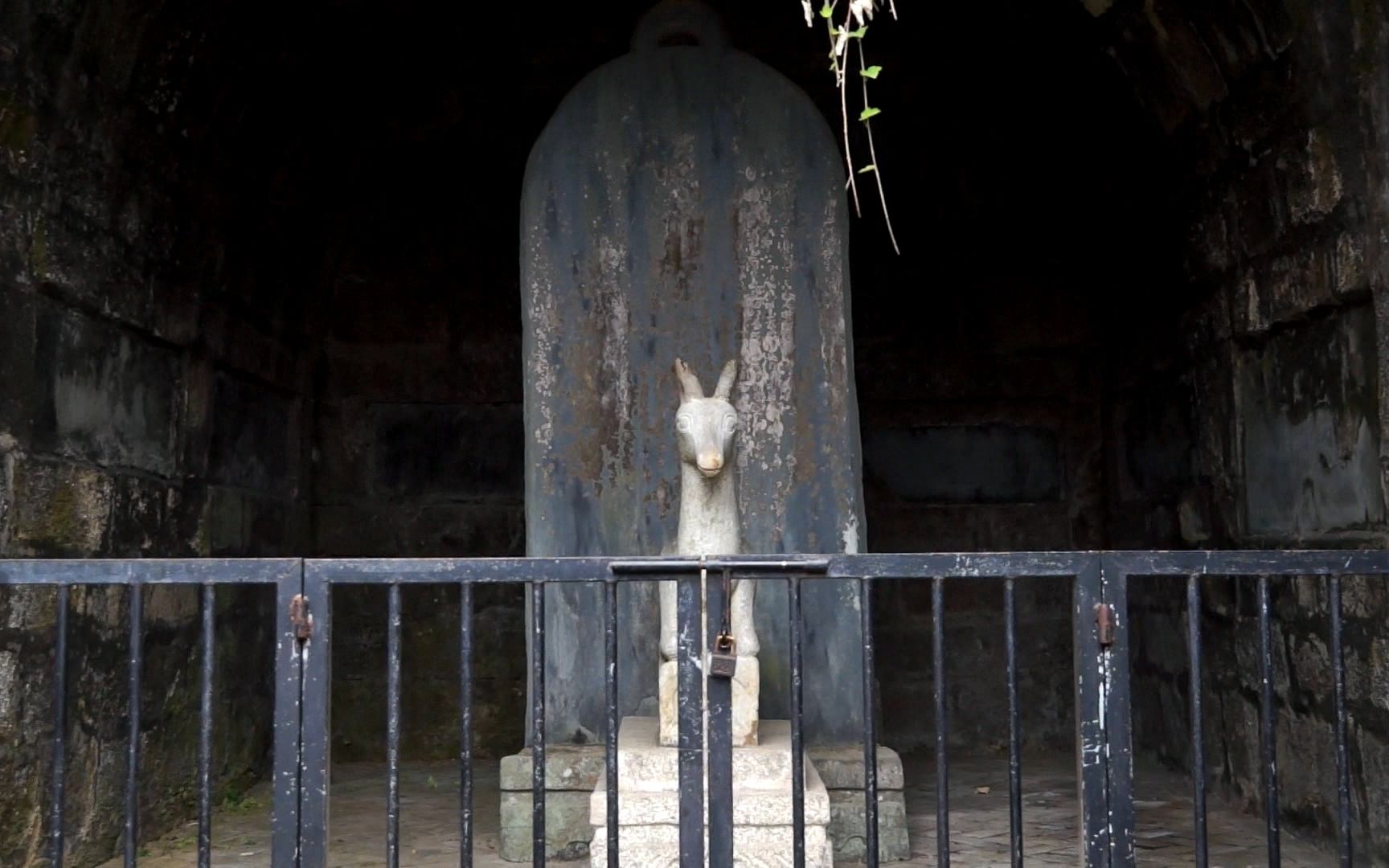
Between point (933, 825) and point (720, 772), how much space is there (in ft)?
6.91

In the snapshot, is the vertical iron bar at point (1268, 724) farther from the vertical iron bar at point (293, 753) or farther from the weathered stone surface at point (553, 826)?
the weathered stone surface at point (553, 826)

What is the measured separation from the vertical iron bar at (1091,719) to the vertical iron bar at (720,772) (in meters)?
0.72

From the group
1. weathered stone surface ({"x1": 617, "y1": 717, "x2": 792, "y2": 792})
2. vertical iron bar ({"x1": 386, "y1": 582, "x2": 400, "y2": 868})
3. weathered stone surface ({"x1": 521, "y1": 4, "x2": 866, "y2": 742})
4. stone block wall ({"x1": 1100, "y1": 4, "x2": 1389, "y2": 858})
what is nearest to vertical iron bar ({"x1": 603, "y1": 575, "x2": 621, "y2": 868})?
vertical iron bar ({"x1": 386, "y1": 582, "x2": 400, "y2": 868})

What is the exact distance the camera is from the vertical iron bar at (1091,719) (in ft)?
8.81

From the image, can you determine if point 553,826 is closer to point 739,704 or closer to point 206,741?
point 739,704

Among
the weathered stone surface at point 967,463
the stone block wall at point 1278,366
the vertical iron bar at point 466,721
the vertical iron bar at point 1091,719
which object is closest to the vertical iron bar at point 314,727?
the vertical iron bar at point 466,721

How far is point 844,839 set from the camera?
13.3ft

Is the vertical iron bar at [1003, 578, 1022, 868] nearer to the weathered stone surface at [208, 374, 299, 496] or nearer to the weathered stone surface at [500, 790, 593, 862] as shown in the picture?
the weathered stone surface at [500, 790, 593, 862]

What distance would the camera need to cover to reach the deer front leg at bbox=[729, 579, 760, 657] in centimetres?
375

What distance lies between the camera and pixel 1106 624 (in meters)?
2.71

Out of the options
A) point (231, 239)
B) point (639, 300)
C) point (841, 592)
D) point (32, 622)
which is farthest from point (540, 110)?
point (32, 622)

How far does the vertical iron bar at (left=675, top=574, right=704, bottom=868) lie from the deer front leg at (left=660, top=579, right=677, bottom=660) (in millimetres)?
1121

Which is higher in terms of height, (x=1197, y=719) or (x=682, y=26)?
(x=682, y=26)

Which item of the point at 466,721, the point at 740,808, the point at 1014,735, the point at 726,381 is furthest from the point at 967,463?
the point at 466,721
